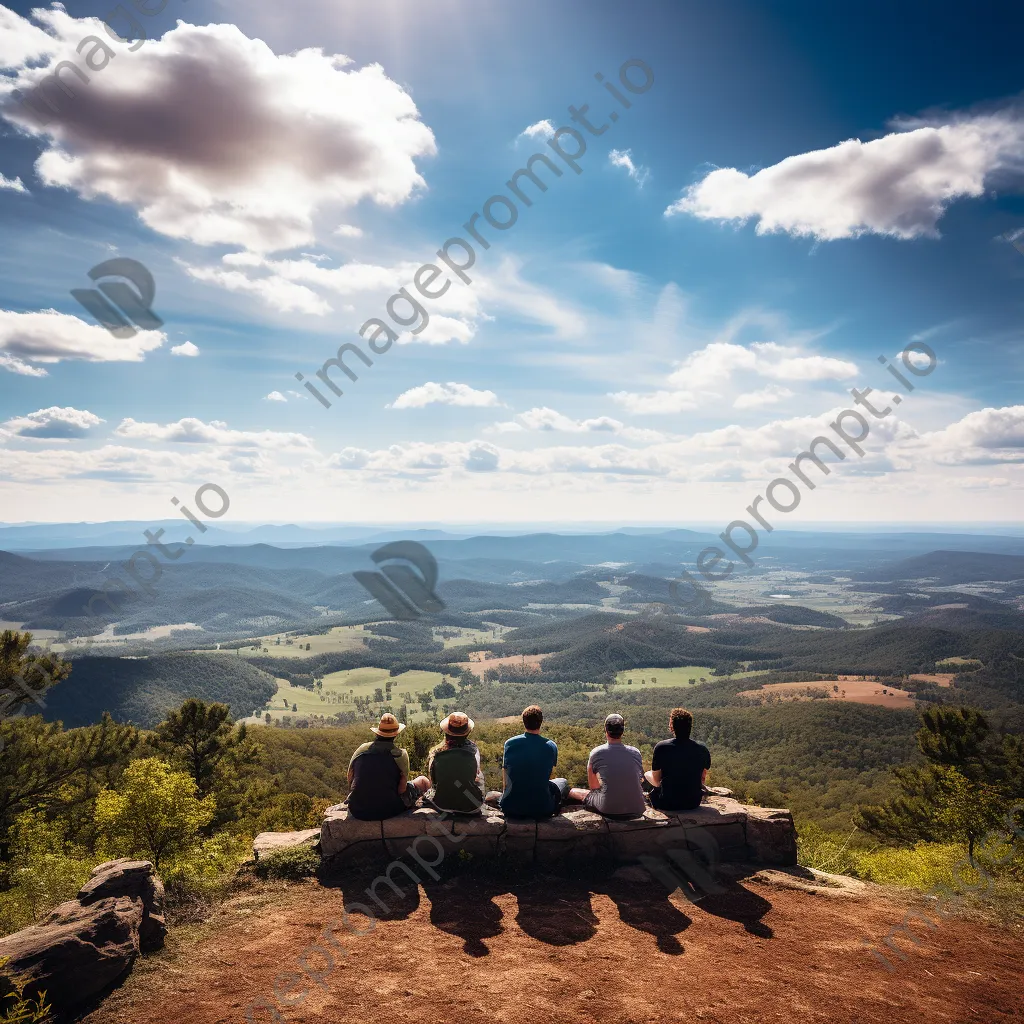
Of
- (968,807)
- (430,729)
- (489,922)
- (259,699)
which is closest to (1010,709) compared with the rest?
(968,807)

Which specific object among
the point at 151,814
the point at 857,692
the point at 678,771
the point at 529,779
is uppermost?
the point at 529,779

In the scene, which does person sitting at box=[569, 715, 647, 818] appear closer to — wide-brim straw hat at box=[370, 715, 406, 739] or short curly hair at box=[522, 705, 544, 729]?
short curly hair at box=[522, 705, 544, 729]

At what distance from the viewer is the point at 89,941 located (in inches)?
225

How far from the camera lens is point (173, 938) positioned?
22.5ft

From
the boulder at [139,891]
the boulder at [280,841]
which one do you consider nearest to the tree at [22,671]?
the boulder at [280,841]

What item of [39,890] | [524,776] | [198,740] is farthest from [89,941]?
[198,740]

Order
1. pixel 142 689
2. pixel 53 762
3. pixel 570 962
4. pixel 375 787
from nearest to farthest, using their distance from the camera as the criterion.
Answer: pixel 570 962, pixel 375 787, pixel 53 762, pixel 142 689

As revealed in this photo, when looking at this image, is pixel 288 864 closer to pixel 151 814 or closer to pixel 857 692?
pixel 151 814

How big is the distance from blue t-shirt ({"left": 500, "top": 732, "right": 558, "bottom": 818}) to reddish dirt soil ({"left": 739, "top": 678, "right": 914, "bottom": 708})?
474ft

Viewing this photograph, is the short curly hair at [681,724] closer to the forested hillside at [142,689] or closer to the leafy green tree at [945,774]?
the leafy green tree at [945,774]

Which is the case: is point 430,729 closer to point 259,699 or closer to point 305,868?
point 305,868

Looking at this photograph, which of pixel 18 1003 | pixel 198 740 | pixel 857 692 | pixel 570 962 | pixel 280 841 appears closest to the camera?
pixel 18 1003
